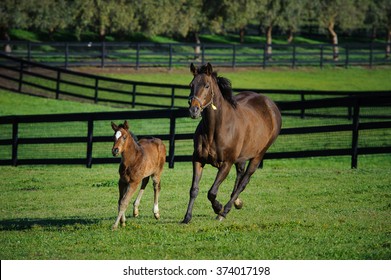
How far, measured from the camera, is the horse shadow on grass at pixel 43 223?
11938 mm

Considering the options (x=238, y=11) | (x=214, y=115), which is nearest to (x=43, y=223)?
(x=214, y=115)

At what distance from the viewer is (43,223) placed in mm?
12414

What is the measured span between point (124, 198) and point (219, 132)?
63.8 inches

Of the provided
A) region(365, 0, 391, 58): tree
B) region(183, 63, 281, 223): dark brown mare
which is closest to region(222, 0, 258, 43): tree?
region(365, 0, 391, 58): tree

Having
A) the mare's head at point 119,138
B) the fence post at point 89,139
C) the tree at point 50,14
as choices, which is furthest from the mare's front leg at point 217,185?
the tree at point 50,14

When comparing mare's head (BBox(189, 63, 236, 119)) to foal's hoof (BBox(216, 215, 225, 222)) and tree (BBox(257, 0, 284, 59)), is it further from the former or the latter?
tree (BBox(257, 0, 284, 59))

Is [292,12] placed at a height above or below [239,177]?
above


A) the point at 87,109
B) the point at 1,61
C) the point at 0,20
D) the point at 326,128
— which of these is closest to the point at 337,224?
the point at 326,128

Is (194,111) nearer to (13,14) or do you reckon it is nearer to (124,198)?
(124,198)

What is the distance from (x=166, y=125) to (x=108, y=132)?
2991mm

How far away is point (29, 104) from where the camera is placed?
36.1 metres

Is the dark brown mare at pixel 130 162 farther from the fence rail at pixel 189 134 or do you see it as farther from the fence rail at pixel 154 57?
the fence rail at pixel 154 57

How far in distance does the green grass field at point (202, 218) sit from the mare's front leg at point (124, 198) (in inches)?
7.9

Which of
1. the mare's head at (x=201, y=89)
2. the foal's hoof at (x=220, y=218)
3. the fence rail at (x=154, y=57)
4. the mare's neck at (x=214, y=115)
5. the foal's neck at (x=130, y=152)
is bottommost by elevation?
the fence rail at (x=154, y=57)
